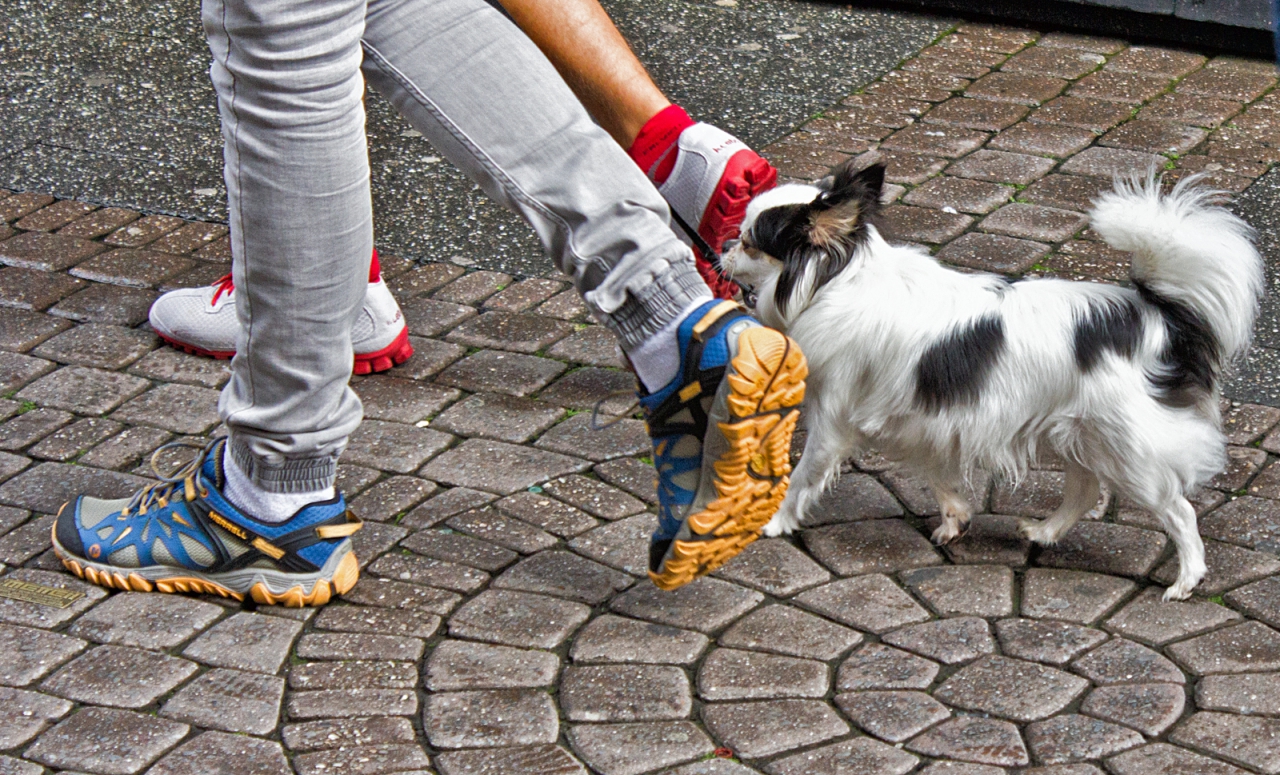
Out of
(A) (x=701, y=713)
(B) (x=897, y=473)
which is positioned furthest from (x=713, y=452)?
(B) (x=897, y=473)

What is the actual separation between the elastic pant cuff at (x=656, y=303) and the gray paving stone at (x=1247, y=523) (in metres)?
1.39

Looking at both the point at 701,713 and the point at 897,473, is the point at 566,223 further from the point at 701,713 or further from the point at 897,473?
the point at 897,473

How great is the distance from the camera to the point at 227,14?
2.50 m

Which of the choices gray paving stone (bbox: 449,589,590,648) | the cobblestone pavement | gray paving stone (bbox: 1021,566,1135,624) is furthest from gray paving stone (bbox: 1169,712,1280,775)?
gray paving stone (bbox: 449,589,590,648)

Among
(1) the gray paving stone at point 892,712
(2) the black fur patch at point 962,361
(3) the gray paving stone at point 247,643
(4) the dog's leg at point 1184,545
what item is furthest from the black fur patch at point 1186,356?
(3) the gray paving stone at point 247,643

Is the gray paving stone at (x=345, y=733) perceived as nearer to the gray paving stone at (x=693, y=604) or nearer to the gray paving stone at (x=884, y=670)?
the gray paving stone at (x=693, y=604)

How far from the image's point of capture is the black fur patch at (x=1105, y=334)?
302 centimetres

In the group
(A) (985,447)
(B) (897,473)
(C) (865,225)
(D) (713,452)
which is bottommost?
(B) (897,473)

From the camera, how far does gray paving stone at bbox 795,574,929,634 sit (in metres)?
3.02

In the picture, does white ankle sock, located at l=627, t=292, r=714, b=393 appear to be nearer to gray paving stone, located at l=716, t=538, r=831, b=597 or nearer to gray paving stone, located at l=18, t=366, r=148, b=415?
gray paving stone, located at l=716, t=538, r=831, b=597

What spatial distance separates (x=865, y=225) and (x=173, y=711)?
1.75 m

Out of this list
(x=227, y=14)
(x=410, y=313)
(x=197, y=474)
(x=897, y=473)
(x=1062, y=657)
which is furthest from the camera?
(x=410, y=313)

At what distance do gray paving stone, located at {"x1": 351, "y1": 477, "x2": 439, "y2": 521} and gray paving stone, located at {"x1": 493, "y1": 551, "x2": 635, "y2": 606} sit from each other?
399 mm

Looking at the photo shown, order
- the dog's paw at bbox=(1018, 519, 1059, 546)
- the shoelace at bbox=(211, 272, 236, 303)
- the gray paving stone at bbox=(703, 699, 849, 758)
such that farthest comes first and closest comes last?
the shoelace at bbox=(211, 272, 236, 303)
the dog's paw at bbox=(1018, 519, 1059, 546)
the gray paving stone at bbox=(703, 699, 849, 758)
